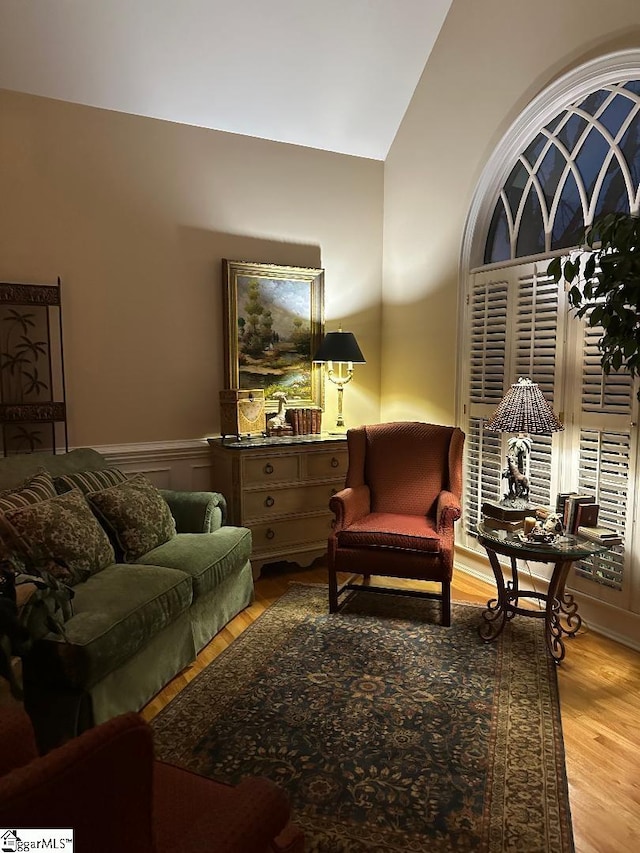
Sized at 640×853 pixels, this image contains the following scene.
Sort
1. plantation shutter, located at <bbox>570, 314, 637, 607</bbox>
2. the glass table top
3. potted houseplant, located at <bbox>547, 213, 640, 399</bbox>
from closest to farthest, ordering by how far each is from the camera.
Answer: potted houseplant, located at <bbox>547, 213, 640, 399</bbox> < the glass table top < plantation shutter, located at <bbox>570, 314, 637, 607</bbox>

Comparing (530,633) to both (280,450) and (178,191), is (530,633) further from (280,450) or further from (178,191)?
(178,191)

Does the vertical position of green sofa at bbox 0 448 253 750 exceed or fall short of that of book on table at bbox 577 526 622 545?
it falls short

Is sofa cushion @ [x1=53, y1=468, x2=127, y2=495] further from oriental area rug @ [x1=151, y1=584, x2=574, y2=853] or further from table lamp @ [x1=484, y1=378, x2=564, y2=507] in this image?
table lamp @ [x1=484, y1=378, x2=564, y2=507]

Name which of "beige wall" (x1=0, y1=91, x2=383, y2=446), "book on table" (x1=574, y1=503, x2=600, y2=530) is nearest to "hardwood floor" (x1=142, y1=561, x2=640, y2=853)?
"book on table" (x1=574, y1=503, x2=600, y2=530)

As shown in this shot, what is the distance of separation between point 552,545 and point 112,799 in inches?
99.0

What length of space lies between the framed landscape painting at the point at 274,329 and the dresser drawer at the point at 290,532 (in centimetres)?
95

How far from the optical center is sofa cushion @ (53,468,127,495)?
311cm

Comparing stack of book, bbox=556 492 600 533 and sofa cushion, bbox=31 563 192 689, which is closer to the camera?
sofa cushion, bbox=31 563 192 689

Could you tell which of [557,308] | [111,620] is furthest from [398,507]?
[111,620]

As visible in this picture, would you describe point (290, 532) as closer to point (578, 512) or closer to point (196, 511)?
point (196, 511)

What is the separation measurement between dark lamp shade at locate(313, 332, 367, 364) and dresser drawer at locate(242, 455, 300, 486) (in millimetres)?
826

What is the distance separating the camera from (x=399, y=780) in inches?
85.8

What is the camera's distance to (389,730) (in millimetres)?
2479

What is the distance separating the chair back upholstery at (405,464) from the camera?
12.9ft
